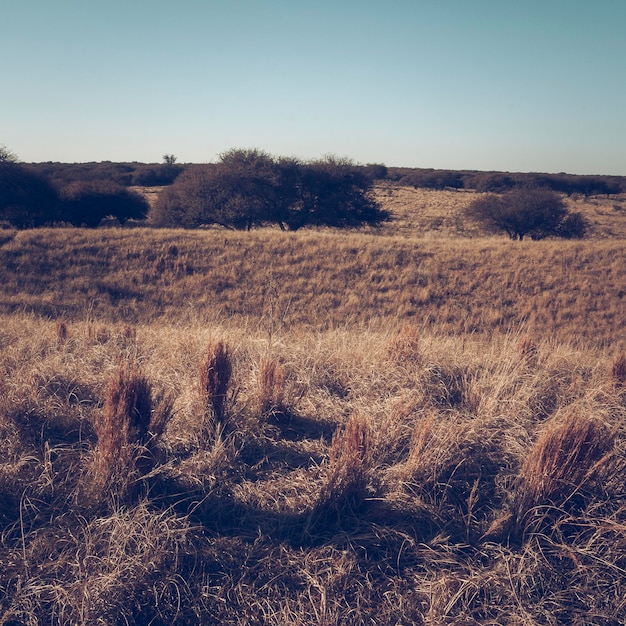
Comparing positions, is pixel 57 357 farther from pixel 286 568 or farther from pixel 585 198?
pixel 585 198

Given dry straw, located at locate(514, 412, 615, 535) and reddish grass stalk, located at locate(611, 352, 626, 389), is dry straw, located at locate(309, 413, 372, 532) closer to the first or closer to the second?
dry straw, located at locate(514, 412, 615, 535)

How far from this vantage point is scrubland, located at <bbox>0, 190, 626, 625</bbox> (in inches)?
93.7

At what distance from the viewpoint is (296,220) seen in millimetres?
33906

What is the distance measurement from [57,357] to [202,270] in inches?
570

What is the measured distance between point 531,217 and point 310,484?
3173 cm

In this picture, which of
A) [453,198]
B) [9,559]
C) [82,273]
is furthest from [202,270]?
[453,198]

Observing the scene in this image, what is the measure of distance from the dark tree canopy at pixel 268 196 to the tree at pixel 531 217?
704cm

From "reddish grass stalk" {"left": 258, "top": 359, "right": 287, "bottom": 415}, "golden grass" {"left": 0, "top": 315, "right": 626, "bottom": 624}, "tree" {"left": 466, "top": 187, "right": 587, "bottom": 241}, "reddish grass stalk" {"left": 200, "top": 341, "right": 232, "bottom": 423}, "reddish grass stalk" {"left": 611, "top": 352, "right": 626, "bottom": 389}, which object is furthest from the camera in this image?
"tree" {"left": 466, "top": 187, "right": 587, "bottom": 241}

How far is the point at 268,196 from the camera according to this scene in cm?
3272

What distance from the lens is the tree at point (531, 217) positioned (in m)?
31.2

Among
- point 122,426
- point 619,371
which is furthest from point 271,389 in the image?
point 619,371

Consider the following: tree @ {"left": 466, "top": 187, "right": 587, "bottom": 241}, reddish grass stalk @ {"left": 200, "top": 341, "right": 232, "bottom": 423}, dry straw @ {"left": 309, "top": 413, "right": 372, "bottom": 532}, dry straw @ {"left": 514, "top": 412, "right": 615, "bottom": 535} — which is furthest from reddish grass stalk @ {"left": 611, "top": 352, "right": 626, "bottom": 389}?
tree @ {"left": 466, "top": 187, "right": 587, "bottom": 241}

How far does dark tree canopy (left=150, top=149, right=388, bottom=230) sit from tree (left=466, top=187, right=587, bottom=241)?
704 cm

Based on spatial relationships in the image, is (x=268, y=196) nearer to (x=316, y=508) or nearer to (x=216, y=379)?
(x=216, y=379)
